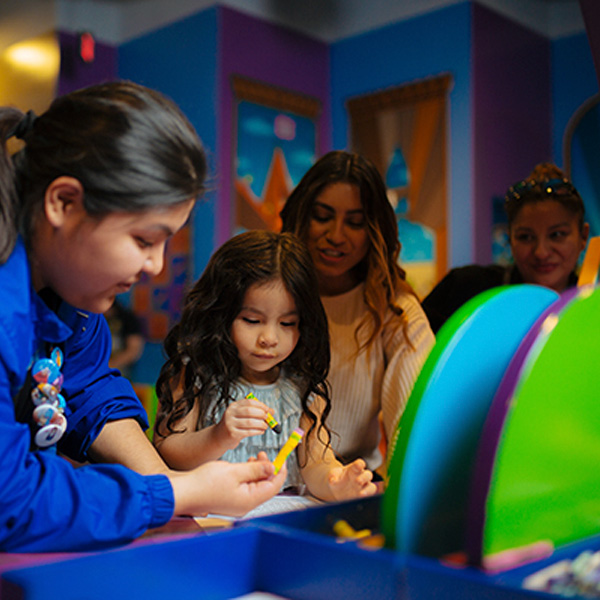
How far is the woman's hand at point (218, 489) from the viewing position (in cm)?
73

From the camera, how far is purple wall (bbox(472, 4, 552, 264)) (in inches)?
154

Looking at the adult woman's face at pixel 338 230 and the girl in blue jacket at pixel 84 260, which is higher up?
the adult woman's face at pixel 338 230

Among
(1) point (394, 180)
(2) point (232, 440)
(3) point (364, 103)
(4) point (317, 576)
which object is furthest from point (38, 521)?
(3) point (364, 103)

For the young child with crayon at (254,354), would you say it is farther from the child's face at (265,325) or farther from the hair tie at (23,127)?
the hair tie at (23,127)

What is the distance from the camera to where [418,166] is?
4.09 metres

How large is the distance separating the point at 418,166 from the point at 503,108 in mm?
579

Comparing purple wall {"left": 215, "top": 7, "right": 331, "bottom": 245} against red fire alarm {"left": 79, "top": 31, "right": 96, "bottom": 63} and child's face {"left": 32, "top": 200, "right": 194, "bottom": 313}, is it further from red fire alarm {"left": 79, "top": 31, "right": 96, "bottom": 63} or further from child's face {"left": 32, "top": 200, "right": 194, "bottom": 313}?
child's face {"left": 32, "top": 200, "right": 194, "bottom": 313}

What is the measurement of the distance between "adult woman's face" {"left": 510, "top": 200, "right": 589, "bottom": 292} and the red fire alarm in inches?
130

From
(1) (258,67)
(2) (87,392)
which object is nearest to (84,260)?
(2) (87,392)

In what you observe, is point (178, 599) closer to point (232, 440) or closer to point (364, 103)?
point (232, 440)

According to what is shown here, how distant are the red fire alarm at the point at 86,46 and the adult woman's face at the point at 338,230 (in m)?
3.20

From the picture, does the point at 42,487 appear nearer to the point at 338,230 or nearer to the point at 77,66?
the point at 338,230

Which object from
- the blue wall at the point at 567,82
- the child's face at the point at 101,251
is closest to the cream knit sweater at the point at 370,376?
the child's face at the point at 101,251

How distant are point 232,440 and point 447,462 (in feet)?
1.81
